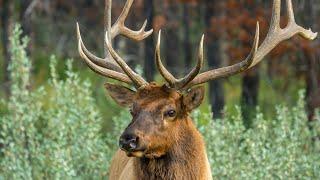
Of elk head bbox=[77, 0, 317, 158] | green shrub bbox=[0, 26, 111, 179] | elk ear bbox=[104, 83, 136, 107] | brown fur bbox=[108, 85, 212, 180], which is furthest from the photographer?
Result: green shrub bbox=[0, 26, 111, 179]

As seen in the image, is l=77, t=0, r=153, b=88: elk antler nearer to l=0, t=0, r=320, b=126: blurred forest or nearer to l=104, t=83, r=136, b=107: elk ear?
l=104, t=83, r=136, b=107: elk ear

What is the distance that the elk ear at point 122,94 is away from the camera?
7645 millimetres

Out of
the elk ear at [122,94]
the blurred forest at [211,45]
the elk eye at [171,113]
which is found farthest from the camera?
the blurred forest at [211,45]

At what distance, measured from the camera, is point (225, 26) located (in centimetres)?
1650

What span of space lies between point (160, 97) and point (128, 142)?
542 millimetres

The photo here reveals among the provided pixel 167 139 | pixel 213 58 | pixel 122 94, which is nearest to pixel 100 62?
pixel 122 94

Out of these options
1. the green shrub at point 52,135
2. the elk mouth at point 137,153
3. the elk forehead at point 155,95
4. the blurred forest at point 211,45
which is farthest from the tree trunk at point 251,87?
the elk mouth at point 137,153

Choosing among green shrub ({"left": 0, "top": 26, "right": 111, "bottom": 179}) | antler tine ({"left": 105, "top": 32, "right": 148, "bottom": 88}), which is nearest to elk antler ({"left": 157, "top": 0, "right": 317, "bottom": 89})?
antler tine ({"left": 105, "top": 32, "right": 148, "bottom": 88})

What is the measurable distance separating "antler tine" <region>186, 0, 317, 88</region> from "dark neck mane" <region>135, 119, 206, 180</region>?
0.41 m

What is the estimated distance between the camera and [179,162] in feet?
24.3

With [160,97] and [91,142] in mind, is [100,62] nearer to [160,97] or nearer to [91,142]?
[160,97]

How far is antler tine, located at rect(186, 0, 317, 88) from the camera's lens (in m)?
7.48

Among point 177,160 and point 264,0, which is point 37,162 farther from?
point 264,0

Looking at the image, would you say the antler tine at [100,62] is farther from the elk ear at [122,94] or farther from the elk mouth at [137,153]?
the elk mouth at [137,153]
